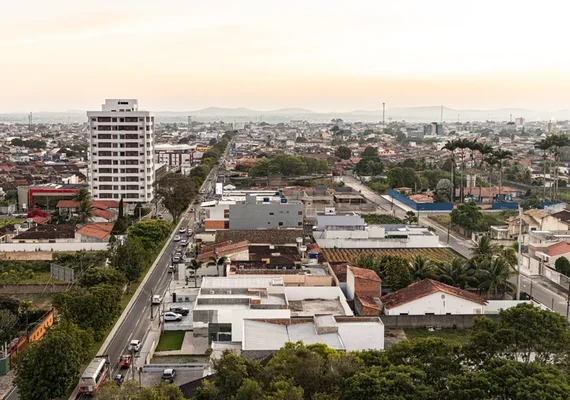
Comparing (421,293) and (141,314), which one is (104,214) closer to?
(141,314)

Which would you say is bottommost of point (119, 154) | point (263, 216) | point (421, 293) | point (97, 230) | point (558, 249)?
point (97, 230)

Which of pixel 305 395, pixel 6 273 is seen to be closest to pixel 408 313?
pixel 305 395

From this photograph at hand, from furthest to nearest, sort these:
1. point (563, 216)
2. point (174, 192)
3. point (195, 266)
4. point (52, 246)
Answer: point (174, 192), point (563, 216), point (52, 246), point (195, 266)

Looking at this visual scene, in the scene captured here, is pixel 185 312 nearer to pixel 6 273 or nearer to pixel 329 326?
pixel 329 326

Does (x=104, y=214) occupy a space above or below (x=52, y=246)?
above

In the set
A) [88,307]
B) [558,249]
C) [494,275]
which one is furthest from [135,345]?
[558,249]

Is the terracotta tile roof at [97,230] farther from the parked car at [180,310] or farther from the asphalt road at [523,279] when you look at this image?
the asphalt road at [523,279]
